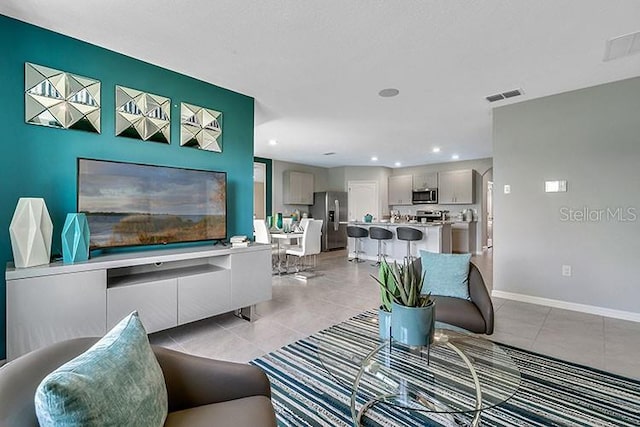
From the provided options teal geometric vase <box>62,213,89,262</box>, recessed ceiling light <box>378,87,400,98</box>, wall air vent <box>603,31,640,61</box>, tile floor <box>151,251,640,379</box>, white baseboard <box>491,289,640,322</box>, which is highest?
recessed ceiling light <box>378,87,400,98</box>

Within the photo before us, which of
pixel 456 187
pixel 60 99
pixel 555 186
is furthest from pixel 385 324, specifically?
pixel 456 187

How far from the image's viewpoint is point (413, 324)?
4.79ft

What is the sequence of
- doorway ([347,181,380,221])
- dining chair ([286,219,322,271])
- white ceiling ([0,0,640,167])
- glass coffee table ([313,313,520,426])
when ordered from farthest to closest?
doorway ([347,181,380,221]), dining chair ([286,219,322,271]), white ceiling ([0,0,640,167]), glass coffee table ([313,313,520,426])

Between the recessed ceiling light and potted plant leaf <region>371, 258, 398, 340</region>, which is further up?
the recessed ceiling light

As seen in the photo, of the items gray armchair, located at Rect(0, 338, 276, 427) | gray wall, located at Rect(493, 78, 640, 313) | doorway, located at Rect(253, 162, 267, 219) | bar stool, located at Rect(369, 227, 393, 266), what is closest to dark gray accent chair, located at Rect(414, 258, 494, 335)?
gray armchair, located at Rect(0, 338, 276, 427)

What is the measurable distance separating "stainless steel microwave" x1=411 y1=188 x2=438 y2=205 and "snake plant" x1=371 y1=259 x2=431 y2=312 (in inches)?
291

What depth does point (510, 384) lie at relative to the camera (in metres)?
1.40

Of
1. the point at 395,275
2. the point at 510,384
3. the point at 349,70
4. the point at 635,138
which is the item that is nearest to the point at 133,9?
the point at 349,70

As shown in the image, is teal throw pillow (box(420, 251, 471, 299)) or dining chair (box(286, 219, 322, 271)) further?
dining chair (box(286, 219, 322, 271))

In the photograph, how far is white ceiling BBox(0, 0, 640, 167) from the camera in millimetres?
2047

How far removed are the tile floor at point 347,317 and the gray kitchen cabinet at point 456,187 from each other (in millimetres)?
4614

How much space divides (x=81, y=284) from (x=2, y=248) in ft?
2.10

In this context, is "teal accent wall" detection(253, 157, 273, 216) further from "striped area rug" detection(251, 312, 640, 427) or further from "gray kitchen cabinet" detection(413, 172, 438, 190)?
"striped area rug" detection(251, 312, 640, 427)

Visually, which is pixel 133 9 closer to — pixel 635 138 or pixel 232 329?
pixel 232 329
